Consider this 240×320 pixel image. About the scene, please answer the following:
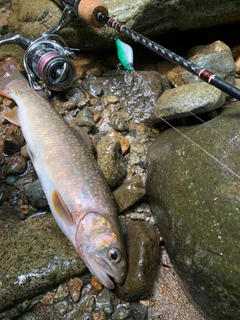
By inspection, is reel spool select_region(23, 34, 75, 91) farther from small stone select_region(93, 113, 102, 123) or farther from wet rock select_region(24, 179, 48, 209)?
wet rock select_region(24, 179, 48, 209)

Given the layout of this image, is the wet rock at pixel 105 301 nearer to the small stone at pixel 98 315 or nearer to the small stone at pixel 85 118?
the small stone at pixel 98 315

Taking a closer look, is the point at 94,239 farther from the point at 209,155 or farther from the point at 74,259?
the point at 209,155

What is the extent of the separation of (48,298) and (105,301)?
0.42 meters

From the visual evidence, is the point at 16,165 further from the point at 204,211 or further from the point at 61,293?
the point at 204,211

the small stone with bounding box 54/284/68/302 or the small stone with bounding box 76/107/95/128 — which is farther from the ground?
the small stone with bounding box 76/107/95/128

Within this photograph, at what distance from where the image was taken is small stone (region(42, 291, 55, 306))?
2.45 meters

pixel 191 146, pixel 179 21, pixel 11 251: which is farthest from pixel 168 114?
pixel 11 251

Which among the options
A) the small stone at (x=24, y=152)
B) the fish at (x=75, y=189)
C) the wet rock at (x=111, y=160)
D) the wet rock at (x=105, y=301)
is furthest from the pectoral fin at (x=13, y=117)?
the wet rock at (x=105, y=301)

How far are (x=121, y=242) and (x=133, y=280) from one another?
0.91ft

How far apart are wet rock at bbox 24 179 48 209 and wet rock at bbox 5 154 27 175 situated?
1.00 ft

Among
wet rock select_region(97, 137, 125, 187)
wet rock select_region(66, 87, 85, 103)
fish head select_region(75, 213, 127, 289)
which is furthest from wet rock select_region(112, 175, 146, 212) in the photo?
wet rock select_region(66, 87, 85, 103)

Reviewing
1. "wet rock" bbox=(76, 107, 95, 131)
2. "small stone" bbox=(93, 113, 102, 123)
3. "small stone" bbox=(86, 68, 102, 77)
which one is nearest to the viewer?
"wet rock" bbox=(76, 107, 95, 131)

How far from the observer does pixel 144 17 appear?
339 centimetres

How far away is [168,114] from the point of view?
9.84 feet
